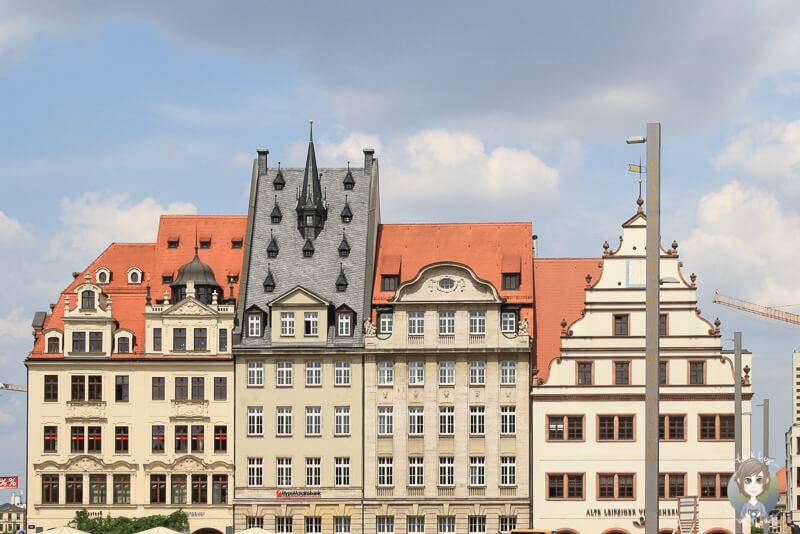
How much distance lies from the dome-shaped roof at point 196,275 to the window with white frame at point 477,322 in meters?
15.3

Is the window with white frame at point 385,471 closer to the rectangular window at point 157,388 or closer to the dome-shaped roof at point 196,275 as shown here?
the rectangular window at point 157,388

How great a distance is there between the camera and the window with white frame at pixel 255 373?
78250mm

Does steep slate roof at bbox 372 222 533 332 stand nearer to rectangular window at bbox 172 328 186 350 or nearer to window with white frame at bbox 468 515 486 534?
rectangular window at bbox 172 328 186 350

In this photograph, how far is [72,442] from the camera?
78438 mm

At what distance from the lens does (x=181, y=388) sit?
257 ft

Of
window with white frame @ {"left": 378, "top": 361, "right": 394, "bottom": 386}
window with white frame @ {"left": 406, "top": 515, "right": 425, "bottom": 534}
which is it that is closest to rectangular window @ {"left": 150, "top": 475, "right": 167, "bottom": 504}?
window with white frame @ {"left": 378, "top": 361, "right": 394, "bottom": 386}

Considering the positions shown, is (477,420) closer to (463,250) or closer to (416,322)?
(416,322)

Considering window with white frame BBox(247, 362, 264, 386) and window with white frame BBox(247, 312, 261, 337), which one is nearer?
window with white frame BBox(247, 362, 264, 386)

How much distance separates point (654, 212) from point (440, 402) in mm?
45761

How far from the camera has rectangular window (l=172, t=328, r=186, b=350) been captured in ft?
259

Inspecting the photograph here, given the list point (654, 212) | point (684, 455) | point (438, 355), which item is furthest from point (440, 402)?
point (654, 212)

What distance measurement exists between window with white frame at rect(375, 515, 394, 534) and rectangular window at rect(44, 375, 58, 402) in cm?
2003

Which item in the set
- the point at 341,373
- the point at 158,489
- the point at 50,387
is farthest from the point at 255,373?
the point at 50,387

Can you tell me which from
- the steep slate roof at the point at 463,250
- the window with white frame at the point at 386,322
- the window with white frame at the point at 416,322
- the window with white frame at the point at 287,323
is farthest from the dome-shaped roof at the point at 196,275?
the window with white frame at the point at 416,322
